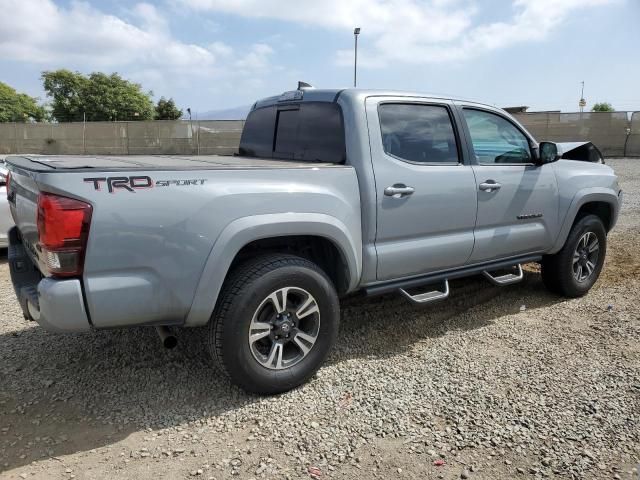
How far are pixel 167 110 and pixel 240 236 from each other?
63331mm

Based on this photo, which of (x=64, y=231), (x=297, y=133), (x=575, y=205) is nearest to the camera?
(x=64, y=231)

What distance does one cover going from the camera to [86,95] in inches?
2520

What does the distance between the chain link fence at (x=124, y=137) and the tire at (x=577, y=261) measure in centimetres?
2382

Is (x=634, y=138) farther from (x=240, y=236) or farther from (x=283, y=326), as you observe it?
(x=240, y=236)

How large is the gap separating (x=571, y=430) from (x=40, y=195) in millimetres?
3112

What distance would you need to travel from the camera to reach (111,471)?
8.75 ft

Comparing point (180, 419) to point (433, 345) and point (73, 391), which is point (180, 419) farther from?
point (433, 345)

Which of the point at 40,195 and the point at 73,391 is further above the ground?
the point at 40,195

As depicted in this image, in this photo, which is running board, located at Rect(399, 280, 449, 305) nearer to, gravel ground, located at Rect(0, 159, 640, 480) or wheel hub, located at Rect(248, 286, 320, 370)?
gravel ground, located at Rect(0, 159, 640, 480)

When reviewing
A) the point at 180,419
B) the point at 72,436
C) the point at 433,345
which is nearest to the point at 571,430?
the point at 433,345

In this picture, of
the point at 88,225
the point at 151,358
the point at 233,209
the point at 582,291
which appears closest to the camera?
the point at 88,225

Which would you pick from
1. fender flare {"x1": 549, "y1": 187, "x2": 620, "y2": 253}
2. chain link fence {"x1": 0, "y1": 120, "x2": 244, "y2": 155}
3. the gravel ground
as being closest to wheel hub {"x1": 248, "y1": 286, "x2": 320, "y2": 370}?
the gravel ground

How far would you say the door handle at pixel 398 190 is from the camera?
3623 millimetres

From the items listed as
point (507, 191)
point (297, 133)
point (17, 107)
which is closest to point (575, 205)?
point (507, 191)
